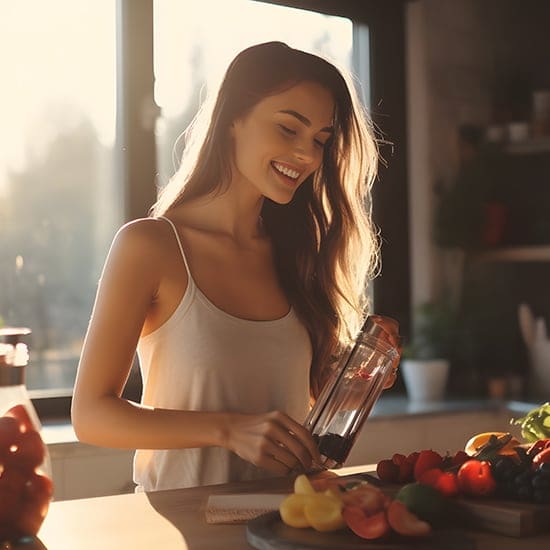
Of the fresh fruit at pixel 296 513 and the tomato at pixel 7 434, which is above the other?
the tomato at pixel 7 434

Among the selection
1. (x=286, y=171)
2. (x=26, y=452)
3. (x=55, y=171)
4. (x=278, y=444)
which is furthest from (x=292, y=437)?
(x=55, y=171)

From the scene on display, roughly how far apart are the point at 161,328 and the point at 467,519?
67 centimetres

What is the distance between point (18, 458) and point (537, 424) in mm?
951

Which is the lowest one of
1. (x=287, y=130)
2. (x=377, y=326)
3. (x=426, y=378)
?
(x=426, y=378)

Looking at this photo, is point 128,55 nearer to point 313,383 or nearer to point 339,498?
point 313,383

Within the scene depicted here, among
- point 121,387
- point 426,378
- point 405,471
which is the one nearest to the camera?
point 405,471

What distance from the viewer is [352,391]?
144 cm

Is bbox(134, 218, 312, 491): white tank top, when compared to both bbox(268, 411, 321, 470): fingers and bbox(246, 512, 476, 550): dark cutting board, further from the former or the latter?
bbox(246, 512, 476, 550): dark cutting board

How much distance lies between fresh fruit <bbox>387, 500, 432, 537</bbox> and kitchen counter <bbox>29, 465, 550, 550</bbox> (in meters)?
0.09

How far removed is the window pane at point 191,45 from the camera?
118 inches

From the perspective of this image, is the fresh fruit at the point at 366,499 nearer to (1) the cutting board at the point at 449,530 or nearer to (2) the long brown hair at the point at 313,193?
(1) the cutting board at the point at 449,530

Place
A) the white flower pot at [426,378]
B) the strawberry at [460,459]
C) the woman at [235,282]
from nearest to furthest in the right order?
the strawberry at [460,459]
the woman at [235,282]
the white flower pot at [426,378]

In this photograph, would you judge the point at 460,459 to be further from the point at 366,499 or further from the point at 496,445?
the point at 366,499

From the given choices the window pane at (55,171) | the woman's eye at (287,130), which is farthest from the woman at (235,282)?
the window pane at (55,171)
